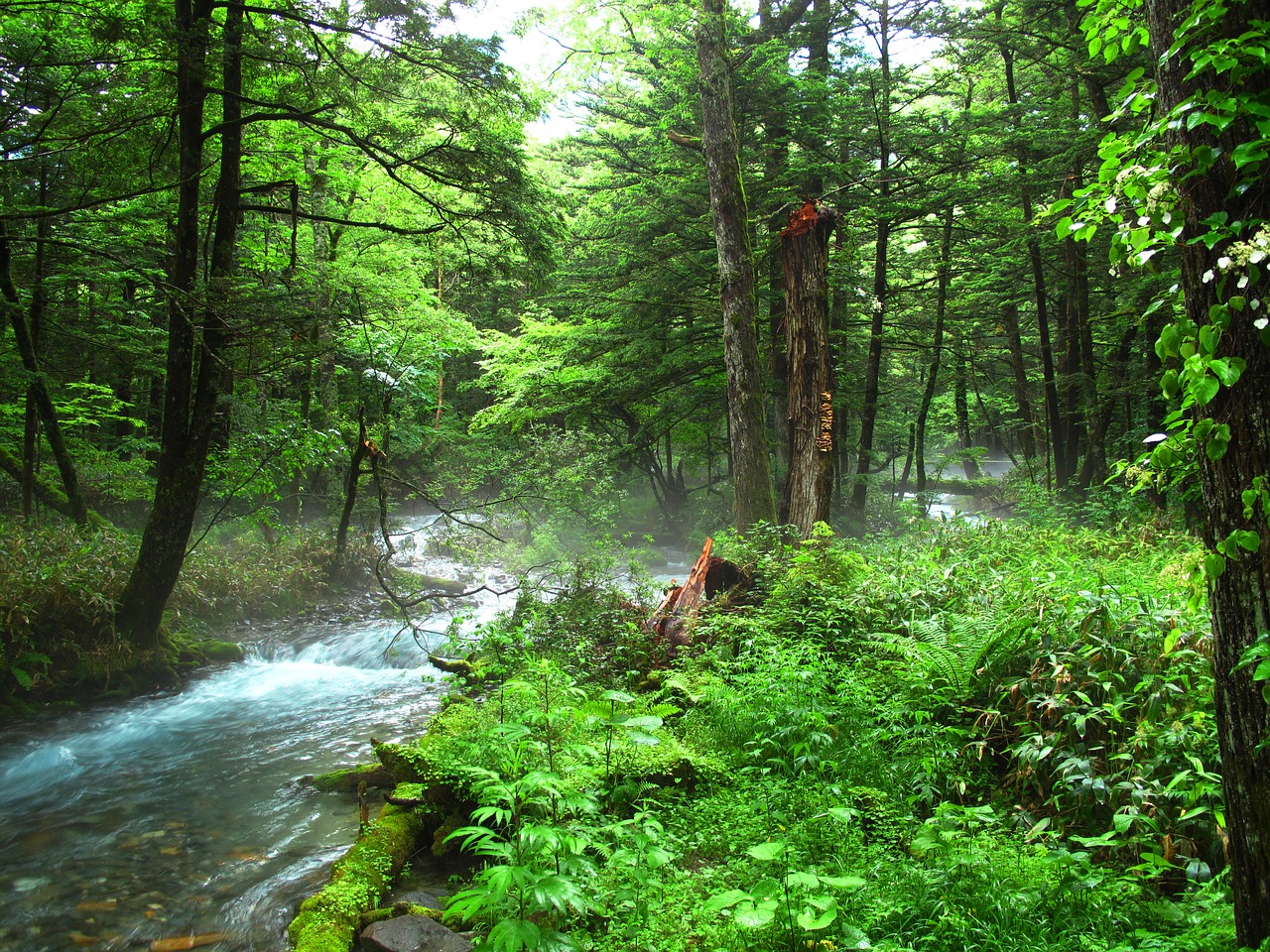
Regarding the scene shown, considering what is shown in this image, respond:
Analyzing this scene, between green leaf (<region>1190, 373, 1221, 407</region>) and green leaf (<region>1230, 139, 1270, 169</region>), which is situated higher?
green leaf (<region>1230, 139, 1270, 169</region>)

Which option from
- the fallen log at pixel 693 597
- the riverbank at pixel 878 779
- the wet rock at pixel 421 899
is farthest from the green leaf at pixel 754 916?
the fallen log at pixel 693 597

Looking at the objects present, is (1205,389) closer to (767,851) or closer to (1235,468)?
(1235,468)

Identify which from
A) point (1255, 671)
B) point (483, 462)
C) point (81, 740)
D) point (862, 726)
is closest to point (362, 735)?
point (81, 740)

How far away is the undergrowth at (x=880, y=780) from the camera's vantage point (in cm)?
285

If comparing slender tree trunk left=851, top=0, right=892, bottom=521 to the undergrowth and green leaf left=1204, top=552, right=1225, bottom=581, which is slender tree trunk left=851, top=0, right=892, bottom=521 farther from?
green leaf left=1204, top=552, right=1225, bottom=581

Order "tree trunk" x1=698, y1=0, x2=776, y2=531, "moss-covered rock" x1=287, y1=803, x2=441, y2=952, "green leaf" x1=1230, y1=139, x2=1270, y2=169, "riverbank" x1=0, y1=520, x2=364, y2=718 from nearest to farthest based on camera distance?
"green leaf" x1=1230, y1=139, x2=1270, y2=169
"moss-covered rock" x1=287, y1=803, x2=441, y2=952
"riverbank" x1=0, y1=520, x2=364, y2=718
"tree trunk" x1=698, y1=0, x2=776, y2=531

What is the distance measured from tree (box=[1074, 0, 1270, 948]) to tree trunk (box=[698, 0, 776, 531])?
7159 mm

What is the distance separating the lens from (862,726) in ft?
15.3

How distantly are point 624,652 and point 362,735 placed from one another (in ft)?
11.5

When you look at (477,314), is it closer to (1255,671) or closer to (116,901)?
(116,901)

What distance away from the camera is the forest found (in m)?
2.67

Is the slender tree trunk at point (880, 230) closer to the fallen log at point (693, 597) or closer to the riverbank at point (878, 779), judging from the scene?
the fallen log at point (693, 597)

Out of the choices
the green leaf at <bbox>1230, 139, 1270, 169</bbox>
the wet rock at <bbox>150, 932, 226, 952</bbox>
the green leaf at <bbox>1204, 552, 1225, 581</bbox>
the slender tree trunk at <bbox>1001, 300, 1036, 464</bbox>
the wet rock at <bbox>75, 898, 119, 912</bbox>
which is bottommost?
the wet rock at <bbox>75, 898, 119, 912</bbox>

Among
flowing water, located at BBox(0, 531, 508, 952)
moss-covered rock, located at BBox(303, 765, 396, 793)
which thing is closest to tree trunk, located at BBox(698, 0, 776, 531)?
flowing water, located at BBox(0, 531, 508, 952)
